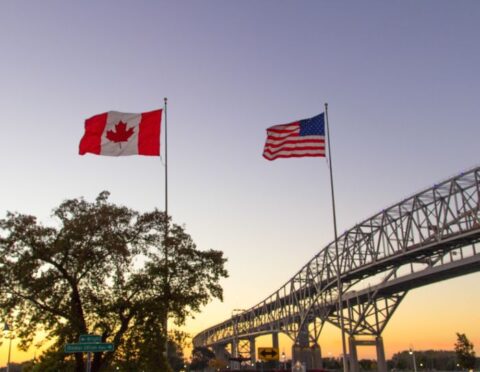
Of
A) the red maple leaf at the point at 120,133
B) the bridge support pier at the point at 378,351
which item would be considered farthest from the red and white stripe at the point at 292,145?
the bridge support pier at the point at 378,351

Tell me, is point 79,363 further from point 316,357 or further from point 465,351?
point 465,351

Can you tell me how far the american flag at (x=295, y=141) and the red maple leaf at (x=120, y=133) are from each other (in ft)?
28.6

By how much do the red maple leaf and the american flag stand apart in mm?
8710

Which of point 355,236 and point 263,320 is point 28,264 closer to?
point 355,236

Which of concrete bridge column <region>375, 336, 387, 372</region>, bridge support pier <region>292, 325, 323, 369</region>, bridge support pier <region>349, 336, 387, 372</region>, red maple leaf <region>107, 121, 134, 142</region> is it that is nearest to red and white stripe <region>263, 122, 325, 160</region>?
red maple leaf <region>107, 121, 134, 142</region>

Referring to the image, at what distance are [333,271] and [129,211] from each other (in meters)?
79.8

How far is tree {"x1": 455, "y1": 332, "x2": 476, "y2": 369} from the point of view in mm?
→ 127294

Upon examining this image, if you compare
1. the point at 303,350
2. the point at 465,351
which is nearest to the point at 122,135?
the point at 303,350

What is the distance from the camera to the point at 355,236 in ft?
298

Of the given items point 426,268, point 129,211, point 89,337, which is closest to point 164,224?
Result: point 129,211

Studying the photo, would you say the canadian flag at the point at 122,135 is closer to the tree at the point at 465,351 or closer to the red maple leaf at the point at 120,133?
the red maple leaf at the point at 120,133

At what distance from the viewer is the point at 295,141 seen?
114 feet

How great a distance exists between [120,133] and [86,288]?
31.3 ft

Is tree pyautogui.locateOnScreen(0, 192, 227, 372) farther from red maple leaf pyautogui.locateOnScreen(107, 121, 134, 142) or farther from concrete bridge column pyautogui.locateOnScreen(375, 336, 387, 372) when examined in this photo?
concrete bridge column pyautogui.locateOnScreen(375, 336, 387, 372)
